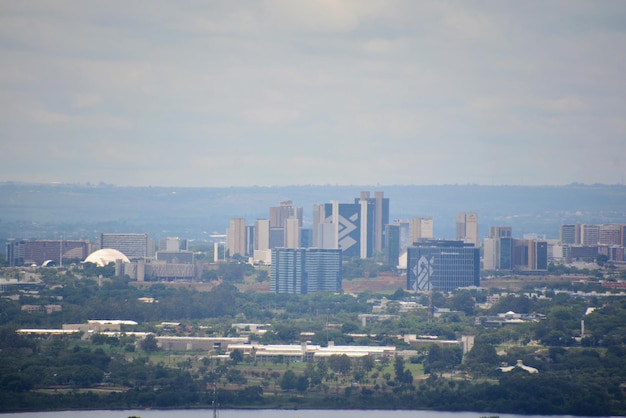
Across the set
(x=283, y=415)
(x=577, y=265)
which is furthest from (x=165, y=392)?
(x=577, y=265)

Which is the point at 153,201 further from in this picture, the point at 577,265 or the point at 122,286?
the point at 122,286

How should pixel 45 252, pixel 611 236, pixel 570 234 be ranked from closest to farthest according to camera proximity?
1. pixel 45 252
2. pixel 611 236
3. pixel 570 234

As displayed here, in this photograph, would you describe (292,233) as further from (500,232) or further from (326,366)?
(326,366)

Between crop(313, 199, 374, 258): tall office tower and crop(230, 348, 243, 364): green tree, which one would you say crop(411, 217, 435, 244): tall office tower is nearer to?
crop(313, 199, 374, 258): tall office tower

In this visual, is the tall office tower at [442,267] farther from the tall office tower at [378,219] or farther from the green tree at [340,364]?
the green tree at [340,364]

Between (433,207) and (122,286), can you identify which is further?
(433,207)

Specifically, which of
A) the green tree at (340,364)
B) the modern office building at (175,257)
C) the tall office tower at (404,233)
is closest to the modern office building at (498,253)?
the tall office tower at (404,233)

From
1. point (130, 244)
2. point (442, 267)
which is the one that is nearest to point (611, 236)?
point (442, 267)
